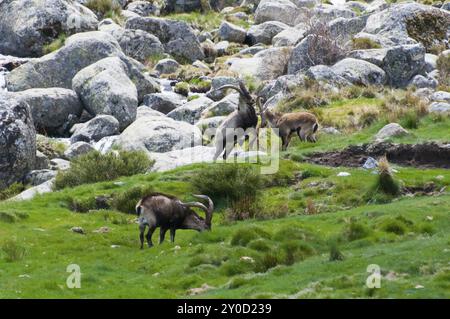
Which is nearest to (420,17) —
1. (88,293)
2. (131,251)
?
(131,251)

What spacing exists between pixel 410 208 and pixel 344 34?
33.6m

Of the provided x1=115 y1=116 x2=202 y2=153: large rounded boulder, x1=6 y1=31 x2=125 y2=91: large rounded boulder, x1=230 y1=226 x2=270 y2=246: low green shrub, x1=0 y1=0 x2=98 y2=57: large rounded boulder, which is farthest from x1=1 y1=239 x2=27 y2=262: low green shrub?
x1=0 y1=0 x2=98 y2=57: large rounded boulder

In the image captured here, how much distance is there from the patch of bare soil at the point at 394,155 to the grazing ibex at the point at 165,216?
8513mm

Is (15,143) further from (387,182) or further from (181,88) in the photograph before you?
(181,88)

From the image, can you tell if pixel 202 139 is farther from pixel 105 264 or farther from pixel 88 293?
pixel 88 293

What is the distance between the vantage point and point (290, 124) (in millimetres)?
31344

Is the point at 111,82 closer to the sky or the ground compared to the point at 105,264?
closer to the ground

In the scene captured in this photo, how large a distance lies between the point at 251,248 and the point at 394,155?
439 inches

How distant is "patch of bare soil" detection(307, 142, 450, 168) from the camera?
28.3 m

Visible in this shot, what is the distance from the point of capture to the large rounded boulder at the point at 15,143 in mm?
33062

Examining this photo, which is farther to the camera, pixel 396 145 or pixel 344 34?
pixel 344 34

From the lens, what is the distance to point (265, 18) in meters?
70.1

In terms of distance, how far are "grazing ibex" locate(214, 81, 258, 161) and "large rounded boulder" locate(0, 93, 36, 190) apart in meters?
7.84

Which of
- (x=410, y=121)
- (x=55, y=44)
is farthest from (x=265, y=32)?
(x=410, y=121)
